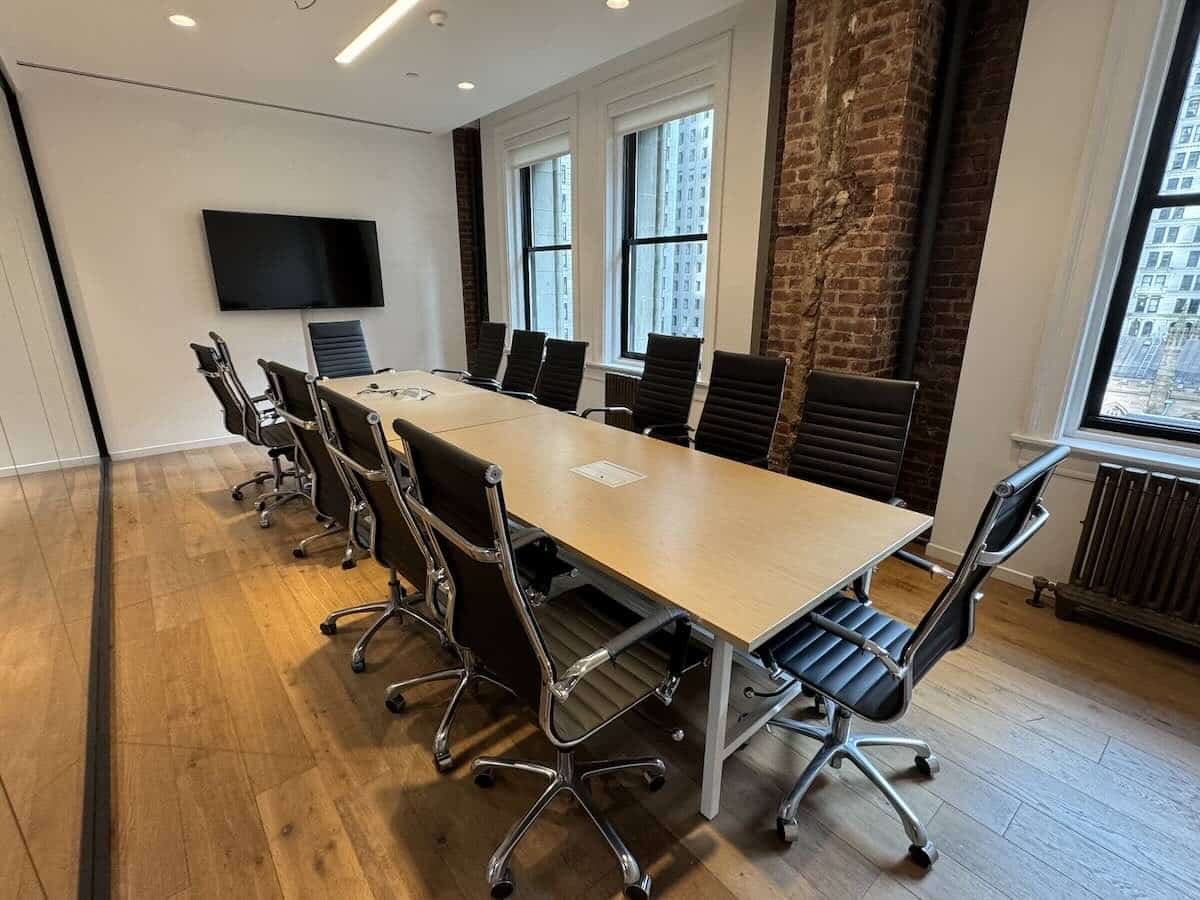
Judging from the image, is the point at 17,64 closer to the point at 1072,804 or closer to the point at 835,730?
the point at 835,730

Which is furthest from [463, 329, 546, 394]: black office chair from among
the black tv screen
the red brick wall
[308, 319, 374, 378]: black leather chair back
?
the black tv screen

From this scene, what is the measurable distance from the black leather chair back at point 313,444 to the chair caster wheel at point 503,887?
1295 millimetres

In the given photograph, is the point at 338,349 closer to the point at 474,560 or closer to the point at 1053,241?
the point at 474,560

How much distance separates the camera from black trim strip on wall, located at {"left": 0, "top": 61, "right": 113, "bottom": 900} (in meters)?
1.42

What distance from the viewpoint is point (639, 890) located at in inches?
52.4

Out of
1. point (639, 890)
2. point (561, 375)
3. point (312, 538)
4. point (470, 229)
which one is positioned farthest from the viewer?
point (470, 229)

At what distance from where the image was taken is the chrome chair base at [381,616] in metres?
2.16

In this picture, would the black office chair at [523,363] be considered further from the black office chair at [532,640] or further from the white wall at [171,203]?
the black office chair at [532,640]

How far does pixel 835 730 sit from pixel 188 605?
278 centimetres

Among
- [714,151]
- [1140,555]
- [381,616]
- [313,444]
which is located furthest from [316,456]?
[1140,555]

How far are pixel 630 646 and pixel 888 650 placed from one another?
0.77 m

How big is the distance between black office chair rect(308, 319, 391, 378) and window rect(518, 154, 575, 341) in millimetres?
1726

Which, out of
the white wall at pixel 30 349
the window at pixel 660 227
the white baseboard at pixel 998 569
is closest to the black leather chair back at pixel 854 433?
the white baseboard at pixel 998 569

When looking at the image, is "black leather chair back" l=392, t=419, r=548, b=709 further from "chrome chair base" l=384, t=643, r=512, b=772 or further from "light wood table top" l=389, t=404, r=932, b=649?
"chrome chair base" l=384, t=643, r=512, b=772
